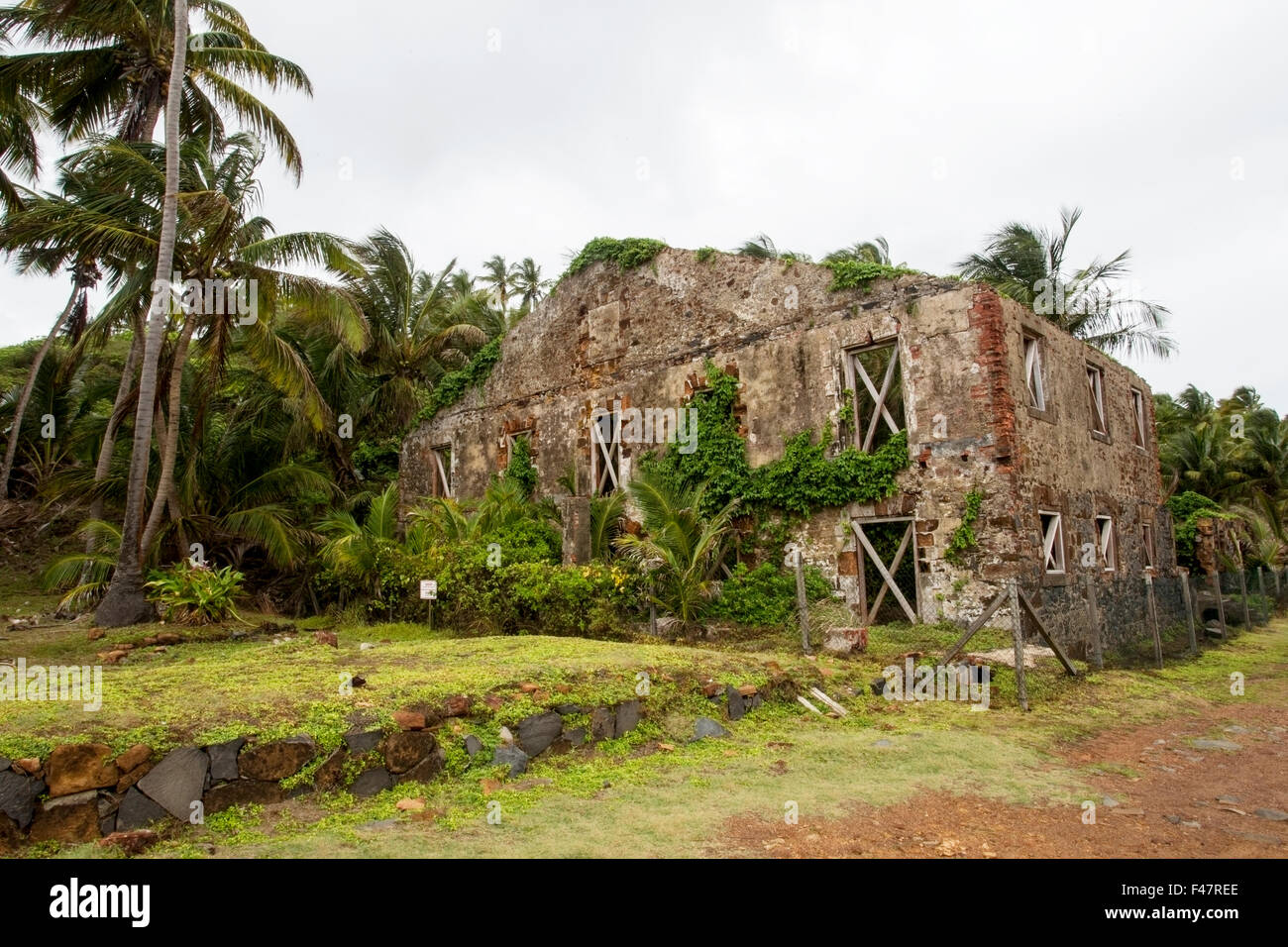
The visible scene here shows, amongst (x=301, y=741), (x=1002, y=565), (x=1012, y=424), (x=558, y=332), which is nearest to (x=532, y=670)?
(x=301, y=741)

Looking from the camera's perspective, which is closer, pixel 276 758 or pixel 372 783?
pixel 276 758

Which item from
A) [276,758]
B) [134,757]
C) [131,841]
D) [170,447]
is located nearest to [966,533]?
[276,758]

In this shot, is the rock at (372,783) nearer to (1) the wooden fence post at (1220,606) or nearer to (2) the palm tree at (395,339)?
(1) the wooden fence post at (1220,606)

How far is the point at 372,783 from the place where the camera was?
17.8 ft

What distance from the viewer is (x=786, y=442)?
43.8ft

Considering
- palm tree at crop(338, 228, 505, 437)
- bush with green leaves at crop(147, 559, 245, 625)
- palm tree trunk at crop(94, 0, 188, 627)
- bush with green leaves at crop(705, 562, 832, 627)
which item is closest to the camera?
palm tree trunk at crop(94, 0, 188, 627)

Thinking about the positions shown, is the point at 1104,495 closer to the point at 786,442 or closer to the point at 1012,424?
the point at 1012,424

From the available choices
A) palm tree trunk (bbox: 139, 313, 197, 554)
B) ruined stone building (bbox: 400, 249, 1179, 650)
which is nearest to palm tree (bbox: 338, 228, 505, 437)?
ruined stone building (bbox: 400, 249, 1179, 650)

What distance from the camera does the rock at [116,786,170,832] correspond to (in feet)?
15.1

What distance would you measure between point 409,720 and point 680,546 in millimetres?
7277

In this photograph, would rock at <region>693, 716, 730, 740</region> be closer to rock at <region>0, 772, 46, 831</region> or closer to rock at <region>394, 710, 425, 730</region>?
rock at <region>394, 710, 425, 730</region>

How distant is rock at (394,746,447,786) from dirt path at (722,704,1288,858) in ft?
6.87

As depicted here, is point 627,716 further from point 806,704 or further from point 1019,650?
point 1019,650

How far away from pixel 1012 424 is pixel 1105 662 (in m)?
3.78
